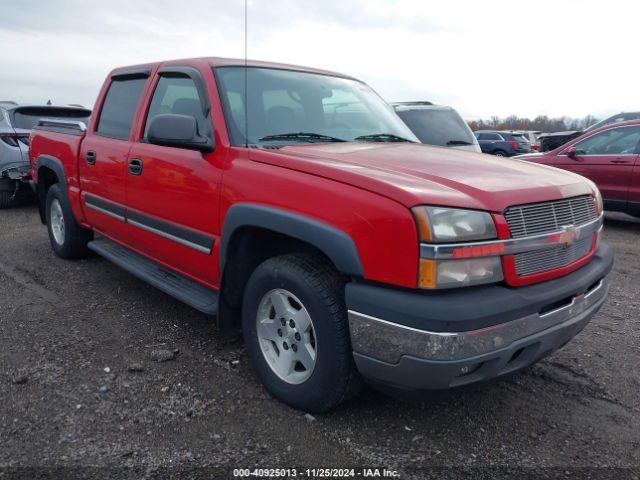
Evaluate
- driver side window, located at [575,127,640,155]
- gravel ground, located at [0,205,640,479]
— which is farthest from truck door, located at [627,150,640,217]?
gravel ground, located at [0,205,640,479]

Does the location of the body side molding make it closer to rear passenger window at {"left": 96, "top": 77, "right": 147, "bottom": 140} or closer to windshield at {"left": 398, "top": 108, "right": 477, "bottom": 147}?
rear passenger window at {"left": 96, "top": 77, "right": 147, "bottom": 140}

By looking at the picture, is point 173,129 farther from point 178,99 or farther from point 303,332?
point 303,332

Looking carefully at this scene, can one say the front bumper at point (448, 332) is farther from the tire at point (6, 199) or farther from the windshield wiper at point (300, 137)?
the tire at point (6, 199)

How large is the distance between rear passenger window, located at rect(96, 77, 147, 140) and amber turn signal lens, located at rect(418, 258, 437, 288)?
2.85 metres

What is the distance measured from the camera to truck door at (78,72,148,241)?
4.11 m

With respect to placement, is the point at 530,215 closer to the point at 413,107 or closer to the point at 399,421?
the point at 399,421

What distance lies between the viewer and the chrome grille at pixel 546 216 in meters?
A: 2.35

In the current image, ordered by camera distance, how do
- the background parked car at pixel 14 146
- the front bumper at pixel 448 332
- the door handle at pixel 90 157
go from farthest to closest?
the background parked car at pixel 14 146
the door handle at pixel 90 157
the front bumper at pixel 448 332

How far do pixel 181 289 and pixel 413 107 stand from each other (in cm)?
558

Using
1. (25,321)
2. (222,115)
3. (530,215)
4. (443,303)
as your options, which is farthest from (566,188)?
(25,321)

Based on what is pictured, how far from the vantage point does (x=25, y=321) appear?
391 cm

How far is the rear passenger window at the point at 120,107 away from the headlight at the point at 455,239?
2809 mm

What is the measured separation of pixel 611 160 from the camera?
25.8 feet

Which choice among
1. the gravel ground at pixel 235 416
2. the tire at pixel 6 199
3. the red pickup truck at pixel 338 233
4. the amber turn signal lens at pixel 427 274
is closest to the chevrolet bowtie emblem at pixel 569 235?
the red pickup truck at pixel 338 233
